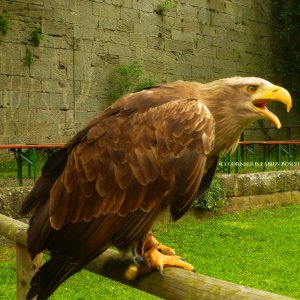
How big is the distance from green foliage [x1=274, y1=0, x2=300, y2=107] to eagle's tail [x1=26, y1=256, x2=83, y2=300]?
14.4 meters

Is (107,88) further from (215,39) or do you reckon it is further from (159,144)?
(159,144)

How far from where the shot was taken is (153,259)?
2182 mm

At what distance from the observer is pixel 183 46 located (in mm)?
13695

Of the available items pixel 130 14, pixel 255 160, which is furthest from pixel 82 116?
pixel 255 160

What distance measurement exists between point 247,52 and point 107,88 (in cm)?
472

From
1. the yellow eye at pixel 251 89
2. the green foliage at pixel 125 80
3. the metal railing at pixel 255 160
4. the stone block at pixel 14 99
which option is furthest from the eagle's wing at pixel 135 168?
the green foliage at pixel 125 80

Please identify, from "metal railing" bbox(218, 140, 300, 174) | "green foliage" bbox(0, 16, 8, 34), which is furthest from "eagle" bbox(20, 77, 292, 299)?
"green foliage" bbox(0, 16, 8, 34)

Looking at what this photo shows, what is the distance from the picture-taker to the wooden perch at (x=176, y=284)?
1755 millimetres

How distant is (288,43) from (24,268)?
47.0 ft

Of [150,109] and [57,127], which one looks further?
[57,127]

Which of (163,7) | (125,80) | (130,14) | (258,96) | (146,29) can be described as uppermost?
(163,7)

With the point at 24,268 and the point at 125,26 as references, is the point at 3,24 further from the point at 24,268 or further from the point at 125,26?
the point at 24,268

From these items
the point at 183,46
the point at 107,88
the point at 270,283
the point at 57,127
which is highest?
the point at 183,46

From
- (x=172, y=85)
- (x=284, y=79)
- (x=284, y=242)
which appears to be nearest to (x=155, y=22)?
(x=284, y=79)
